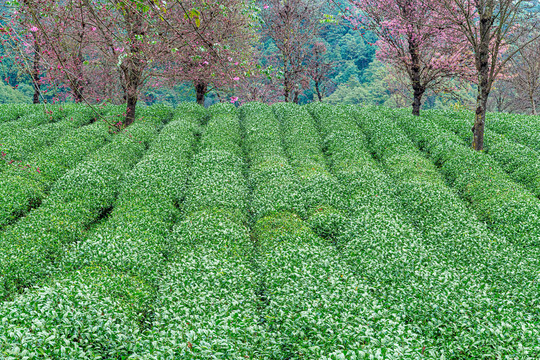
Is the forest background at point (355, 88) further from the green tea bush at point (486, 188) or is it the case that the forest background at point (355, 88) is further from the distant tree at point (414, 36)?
the green tea bush at point (486, 188)

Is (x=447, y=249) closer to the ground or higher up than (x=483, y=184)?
closer to the ground

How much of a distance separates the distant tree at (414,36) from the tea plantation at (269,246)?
642 cm

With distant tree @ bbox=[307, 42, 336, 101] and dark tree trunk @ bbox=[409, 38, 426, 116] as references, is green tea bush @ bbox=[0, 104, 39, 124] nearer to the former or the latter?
distant tree @ bbox=[307, 42, 336, 101]

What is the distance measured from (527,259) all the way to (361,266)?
574 centimetres

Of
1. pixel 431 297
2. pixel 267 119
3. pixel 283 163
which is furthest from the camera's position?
pixel 267 119

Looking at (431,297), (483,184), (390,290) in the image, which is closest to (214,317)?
(390,290)

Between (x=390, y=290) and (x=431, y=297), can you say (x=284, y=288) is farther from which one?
(x=431, y=297)

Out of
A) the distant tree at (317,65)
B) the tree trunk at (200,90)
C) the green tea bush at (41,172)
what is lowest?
the green tea bush at (41,172)

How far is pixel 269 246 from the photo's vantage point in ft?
43.5

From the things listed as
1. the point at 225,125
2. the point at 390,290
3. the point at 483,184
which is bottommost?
the point at 390,290

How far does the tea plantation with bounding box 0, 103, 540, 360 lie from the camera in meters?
8.10

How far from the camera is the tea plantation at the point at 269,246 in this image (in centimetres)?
810

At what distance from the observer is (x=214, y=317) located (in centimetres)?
848

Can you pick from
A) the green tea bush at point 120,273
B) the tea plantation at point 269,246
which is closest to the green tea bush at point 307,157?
the tea plantation at point 269,246
